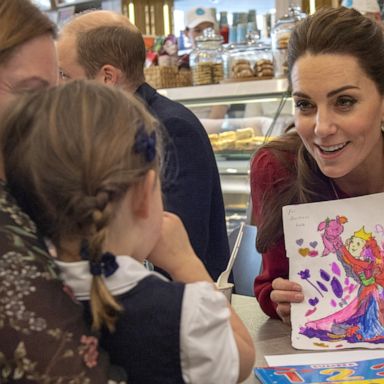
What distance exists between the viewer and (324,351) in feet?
4.55

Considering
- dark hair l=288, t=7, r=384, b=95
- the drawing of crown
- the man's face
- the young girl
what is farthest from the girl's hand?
the man's face

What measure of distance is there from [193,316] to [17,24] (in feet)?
1.78

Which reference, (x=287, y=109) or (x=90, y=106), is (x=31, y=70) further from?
(x=287, y=109)

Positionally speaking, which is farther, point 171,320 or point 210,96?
point 210,96

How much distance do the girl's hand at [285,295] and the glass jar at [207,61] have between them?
1.77 meters

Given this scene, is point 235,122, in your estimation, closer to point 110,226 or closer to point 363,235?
point 363,235

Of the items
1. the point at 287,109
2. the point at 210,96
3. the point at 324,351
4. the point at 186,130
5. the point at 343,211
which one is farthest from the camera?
the point at 210,96

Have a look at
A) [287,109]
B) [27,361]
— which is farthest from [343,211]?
[287,109]

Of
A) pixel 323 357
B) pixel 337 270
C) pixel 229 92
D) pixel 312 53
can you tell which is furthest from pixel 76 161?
pixel 229 92

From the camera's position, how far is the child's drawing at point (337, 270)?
4.75 feet

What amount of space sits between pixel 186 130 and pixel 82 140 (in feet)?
4.20

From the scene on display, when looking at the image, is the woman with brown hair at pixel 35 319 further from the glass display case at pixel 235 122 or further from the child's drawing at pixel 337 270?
the glass display case at pixel 235 122

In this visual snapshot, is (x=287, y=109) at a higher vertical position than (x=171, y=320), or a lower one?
lower

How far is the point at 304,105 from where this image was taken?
1.64 m
